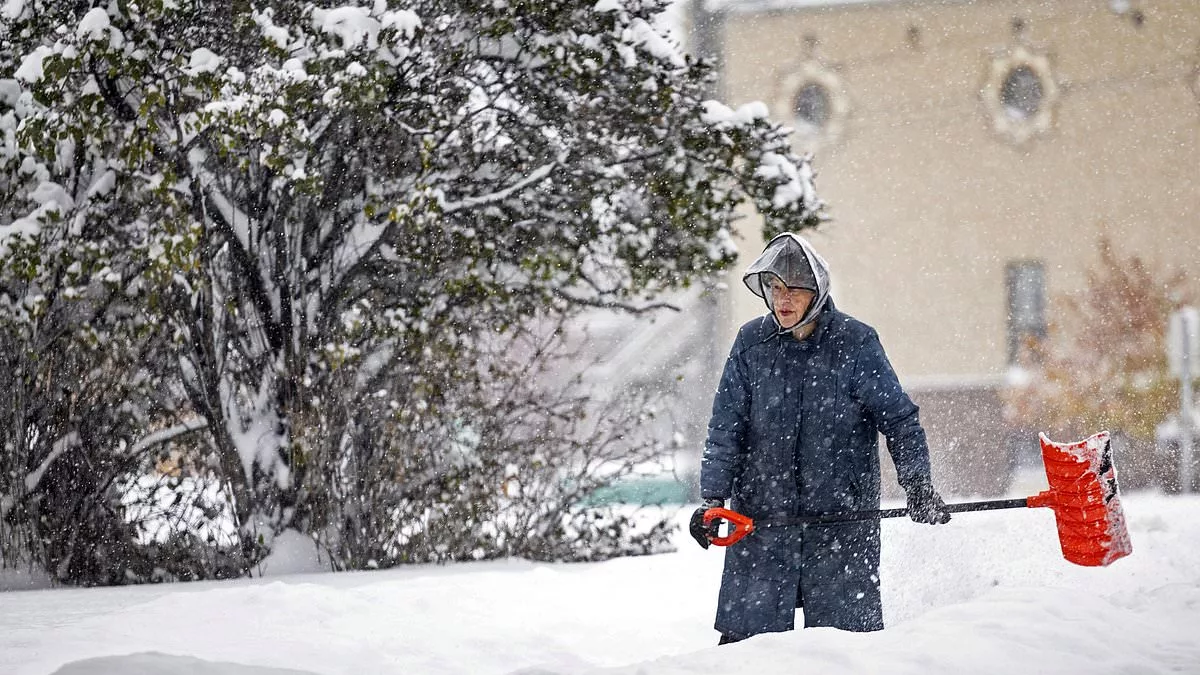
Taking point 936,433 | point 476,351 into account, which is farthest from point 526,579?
point 936,433

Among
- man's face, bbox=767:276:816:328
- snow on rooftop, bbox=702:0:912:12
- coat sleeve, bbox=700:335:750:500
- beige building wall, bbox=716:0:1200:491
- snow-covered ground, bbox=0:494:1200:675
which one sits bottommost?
snow-covered ground, bbox=0:494:1200:675

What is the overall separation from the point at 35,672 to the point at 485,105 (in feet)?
15.2

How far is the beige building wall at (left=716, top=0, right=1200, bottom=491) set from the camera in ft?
89.2

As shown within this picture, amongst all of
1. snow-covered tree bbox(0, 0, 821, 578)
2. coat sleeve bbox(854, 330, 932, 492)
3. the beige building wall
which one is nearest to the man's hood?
coat sleeve bbox(854, 330, 932, 492)

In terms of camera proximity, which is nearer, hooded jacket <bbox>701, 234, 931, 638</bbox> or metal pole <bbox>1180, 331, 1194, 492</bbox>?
hooded jacket <bbox>701, 234, 931, 638</bbox>

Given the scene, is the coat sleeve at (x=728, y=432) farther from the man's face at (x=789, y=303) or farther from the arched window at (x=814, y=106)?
the arched window at (x=814, y=106)

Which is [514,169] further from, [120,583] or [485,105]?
[120,583]

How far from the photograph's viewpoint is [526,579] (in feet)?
24.7

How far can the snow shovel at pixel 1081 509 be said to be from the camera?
4.57m

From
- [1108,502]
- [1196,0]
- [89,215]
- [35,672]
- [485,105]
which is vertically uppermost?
[1196,0]

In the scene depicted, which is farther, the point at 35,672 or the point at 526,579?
the point at 526,579

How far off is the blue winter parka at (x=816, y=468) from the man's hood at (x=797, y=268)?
0.07m

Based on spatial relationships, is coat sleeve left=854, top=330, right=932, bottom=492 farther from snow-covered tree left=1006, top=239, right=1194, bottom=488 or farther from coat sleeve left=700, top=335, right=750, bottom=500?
snow-covered tree left=1006, top=239, right=1194, bottom=488

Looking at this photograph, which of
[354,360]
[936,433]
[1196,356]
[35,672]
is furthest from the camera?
[936,433]
